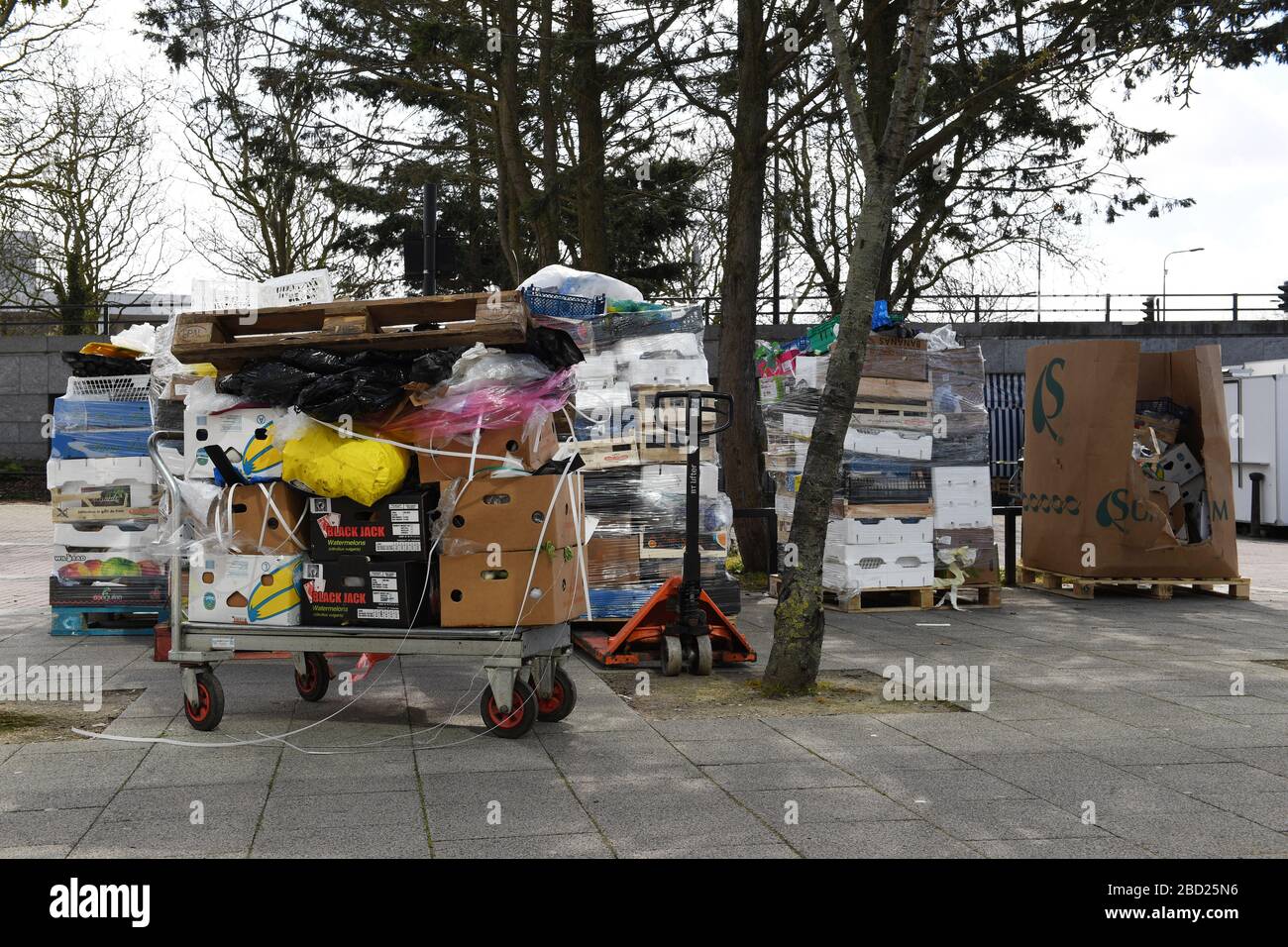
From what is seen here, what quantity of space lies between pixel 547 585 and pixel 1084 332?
2759 centimetres

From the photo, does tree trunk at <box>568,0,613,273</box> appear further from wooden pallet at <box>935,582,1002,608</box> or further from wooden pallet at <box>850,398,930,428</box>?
wooden pallet at <box>935,582,1002,608</box>

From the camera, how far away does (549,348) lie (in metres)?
6.52

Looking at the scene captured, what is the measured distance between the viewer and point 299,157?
16375 millimetres

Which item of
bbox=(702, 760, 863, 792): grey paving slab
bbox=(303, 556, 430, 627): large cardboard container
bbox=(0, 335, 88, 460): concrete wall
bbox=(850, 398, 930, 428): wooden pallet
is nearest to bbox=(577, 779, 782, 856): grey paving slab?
bbox=(702, 760, 863, 792): grey paving slab

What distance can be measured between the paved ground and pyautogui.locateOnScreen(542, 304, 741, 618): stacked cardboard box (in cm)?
179

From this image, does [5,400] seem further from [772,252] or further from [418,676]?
[418,676]

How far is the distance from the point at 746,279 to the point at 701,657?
6.60 metres

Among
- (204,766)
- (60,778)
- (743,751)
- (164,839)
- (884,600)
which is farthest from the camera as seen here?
(884,600)

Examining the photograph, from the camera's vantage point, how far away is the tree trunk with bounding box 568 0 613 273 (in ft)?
44.6

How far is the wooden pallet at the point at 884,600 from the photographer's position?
1180cm

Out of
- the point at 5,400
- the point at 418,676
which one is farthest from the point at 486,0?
the point at 5,400

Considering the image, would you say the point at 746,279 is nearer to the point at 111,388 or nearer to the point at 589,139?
the point at 589,139

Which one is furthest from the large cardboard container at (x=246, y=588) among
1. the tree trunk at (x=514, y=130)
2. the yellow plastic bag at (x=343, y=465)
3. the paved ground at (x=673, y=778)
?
the tree trunk at (x=514, y=130)

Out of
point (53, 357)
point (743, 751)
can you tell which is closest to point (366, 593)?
point (743, 751)
